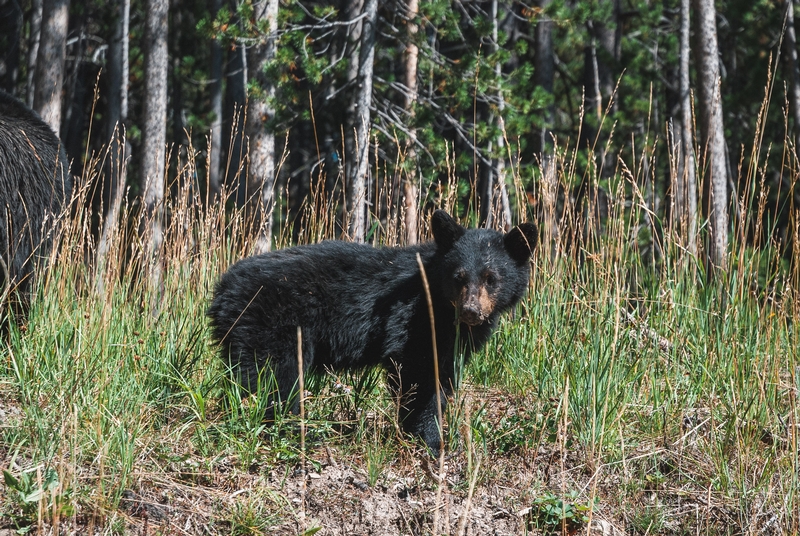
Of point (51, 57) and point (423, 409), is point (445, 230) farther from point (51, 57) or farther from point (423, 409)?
point (51, 57)

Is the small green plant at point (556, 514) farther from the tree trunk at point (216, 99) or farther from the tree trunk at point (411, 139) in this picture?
the tree trunk at point (216, 99)

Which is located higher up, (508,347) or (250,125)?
(250,125)

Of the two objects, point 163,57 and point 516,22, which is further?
point 516,22

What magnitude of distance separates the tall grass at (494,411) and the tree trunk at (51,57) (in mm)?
6183

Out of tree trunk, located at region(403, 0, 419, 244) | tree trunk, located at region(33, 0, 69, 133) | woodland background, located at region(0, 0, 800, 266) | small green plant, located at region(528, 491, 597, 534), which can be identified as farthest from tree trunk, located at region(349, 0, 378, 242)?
tree trunk, located at region(33, 0, 69, 133)

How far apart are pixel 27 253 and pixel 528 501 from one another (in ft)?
10.3

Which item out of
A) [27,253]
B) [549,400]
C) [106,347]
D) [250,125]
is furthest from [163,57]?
[549,400]

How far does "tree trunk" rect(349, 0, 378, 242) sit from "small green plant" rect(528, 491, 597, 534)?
3.02 m

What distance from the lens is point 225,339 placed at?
151 inches

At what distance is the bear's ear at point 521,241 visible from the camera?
398 cm

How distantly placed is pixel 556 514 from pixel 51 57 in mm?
9256

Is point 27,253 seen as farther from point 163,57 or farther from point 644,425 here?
point 163,57

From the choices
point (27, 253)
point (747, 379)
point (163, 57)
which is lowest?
point (747, 379)

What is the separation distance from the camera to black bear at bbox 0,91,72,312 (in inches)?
172
